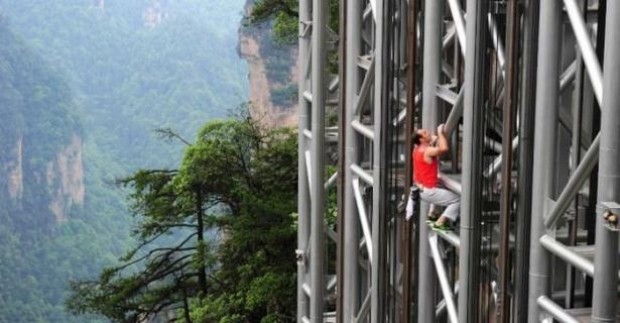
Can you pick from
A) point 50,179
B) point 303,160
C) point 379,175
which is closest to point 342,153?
point 379,175

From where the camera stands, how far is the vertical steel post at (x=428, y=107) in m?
8.69

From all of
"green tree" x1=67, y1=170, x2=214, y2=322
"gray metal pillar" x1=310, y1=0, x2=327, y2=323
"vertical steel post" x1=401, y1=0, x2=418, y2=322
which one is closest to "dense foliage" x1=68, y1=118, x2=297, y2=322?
"green tree" x1=67, y1=170, x2=214, y2=322

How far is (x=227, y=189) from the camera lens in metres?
A: 30.2

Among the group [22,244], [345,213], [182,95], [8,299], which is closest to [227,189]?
[345,213]

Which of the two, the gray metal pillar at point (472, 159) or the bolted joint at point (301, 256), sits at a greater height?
the gray metal pillar at point (472, 159)

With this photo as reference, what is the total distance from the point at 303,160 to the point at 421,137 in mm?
5481

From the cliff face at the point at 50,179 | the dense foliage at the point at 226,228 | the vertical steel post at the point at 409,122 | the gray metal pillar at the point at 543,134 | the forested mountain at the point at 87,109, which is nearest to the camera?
the gray metal pillar at the point at 543,134

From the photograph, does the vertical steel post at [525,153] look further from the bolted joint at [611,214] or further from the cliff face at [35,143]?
the cliff face at [35,143]

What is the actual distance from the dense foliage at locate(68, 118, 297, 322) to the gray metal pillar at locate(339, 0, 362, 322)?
1355 cm

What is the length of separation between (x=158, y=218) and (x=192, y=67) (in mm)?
88226

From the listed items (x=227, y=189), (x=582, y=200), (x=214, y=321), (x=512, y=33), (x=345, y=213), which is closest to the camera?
(x=512, y=33)

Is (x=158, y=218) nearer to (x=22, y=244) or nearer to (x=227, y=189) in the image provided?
(x=227, y=189)

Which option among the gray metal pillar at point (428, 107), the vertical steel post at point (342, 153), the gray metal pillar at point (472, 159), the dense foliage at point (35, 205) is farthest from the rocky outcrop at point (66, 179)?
the gray metal pillar at point (472, 159)

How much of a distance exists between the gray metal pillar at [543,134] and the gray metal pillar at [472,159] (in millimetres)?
775
